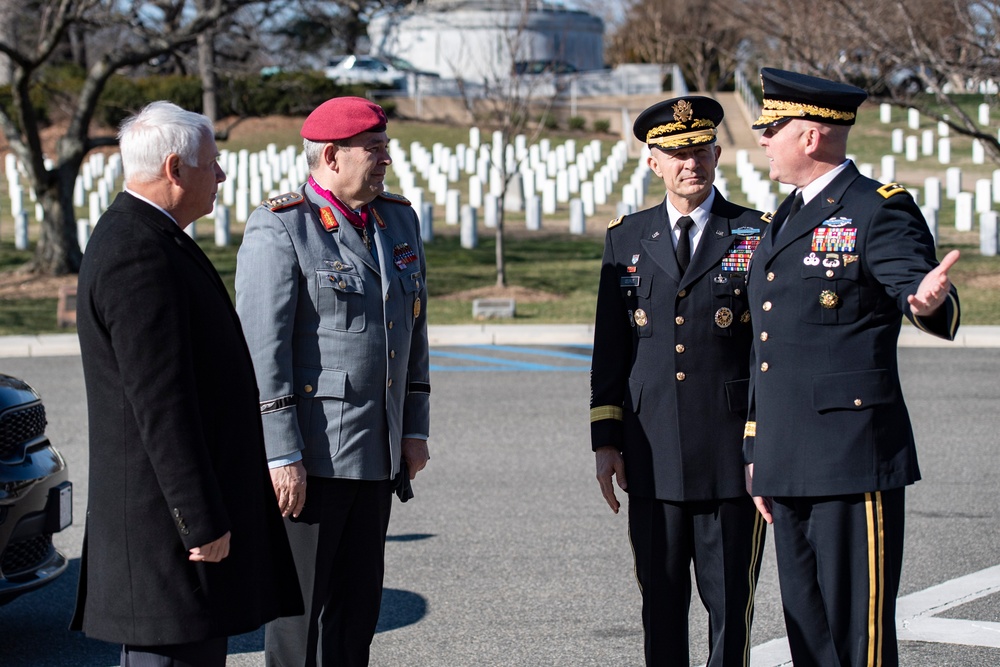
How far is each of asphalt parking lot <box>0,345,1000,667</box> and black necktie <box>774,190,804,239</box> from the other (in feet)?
5.72

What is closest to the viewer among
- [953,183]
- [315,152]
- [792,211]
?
[792,211]

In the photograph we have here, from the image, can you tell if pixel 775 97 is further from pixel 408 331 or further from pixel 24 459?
pixel 24 459

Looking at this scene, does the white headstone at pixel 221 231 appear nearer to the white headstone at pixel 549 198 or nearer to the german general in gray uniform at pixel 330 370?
the white headstone at pixel 549 198

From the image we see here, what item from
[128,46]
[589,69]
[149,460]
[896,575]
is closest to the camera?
[149,460]

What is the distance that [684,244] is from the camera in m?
4.17

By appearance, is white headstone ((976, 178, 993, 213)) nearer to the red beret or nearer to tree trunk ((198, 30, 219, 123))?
tree trunk ((198, 30, 219, 123))

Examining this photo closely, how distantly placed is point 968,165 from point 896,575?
34.0 m

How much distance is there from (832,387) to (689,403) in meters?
0.56

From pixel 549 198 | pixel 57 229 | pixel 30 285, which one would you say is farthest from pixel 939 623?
pixel 549 198

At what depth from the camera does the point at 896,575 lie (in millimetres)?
3672

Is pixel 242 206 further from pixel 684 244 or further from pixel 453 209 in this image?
pixel 684 244

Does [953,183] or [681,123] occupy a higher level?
[681,123]

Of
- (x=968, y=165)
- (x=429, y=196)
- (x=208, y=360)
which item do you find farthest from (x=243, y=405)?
(x=968, y=165)

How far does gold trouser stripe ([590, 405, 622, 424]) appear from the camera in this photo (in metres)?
4.23
